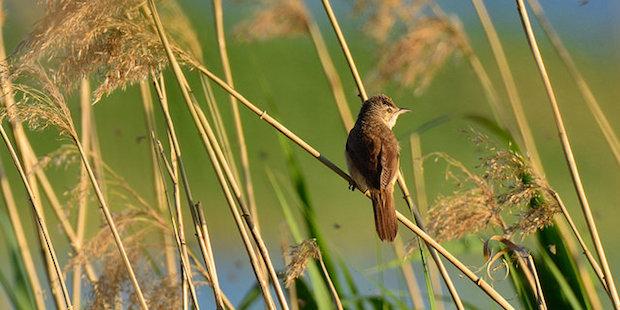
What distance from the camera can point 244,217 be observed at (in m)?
2.03

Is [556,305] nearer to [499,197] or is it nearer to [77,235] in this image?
[499,197]

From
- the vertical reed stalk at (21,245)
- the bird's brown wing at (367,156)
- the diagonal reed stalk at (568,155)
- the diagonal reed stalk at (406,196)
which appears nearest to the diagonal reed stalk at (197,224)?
the diagonal reed stalk at (406,196)

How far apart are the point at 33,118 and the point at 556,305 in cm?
217

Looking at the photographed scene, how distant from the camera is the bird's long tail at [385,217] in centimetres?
237

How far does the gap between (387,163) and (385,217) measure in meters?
0.40

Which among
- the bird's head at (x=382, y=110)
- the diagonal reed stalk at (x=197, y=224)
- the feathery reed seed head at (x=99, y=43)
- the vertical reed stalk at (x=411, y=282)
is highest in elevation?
the feathery reed seed head at (x=99, y=43)

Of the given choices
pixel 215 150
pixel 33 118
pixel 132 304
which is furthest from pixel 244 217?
pixel 132 304

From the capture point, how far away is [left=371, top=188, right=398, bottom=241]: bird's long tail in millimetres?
2371

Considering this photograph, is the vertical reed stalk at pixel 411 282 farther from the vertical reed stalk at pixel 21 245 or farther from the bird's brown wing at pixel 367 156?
the vertical reed stalk at pixel 21 245

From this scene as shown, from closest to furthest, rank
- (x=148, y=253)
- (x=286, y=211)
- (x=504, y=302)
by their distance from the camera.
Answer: (x=504, y=302) → (x=286, y=211) → (x=148, y=253)

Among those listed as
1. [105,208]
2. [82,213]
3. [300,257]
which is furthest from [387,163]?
[82,213]

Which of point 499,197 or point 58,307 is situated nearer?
point 499,197

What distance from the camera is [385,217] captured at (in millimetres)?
2420

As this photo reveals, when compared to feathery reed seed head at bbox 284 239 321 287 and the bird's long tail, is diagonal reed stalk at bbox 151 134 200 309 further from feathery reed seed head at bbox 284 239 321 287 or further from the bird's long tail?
the bird's long tail
